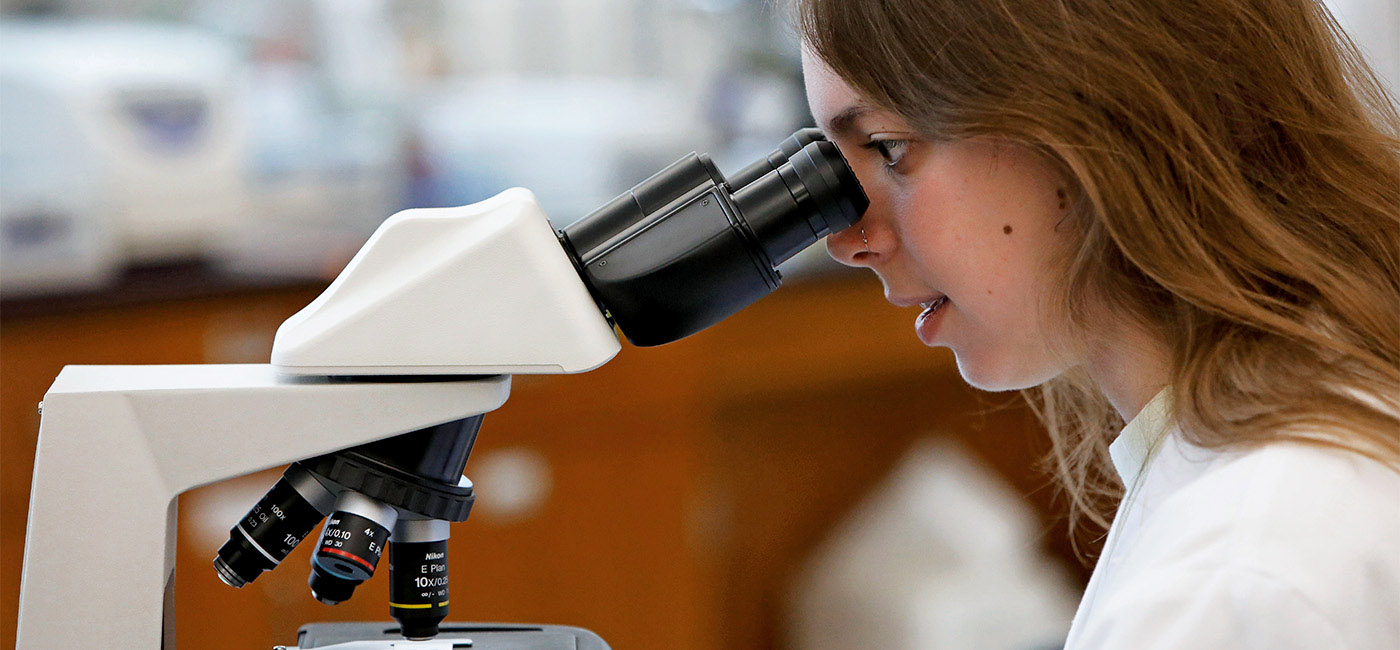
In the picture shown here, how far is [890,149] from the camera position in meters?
0.82

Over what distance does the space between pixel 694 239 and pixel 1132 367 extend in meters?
0.33

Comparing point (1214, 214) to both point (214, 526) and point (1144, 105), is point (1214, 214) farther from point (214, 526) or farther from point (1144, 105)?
point (214, 526)

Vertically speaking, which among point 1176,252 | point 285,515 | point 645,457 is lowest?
point 645,457

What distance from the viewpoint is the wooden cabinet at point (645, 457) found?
1.44 m

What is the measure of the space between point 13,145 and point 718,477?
1081mm

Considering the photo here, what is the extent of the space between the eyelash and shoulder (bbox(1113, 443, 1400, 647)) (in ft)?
0.94

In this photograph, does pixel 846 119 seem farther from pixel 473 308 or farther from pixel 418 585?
pixel 418 585

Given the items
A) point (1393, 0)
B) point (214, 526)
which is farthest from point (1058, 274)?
point (1393, 0)

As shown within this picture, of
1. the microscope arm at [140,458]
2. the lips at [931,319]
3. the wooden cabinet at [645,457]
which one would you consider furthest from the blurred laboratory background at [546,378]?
the lips at [931,319]

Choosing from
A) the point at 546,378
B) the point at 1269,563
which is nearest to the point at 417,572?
the point at 1269,563

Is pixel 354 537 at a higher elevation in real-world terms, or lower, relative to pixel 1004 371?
higher

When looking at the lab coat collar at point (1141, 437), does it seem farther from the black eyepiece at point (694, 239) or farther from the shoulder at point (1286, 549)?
the black eyepiece at point (694, 239)

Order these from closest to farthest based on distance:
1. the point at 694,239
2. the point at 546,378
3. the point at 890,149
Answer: the point at 694,239, the point at 890,149, the point at 546,378

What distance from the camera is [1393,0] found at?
90.2 inches
